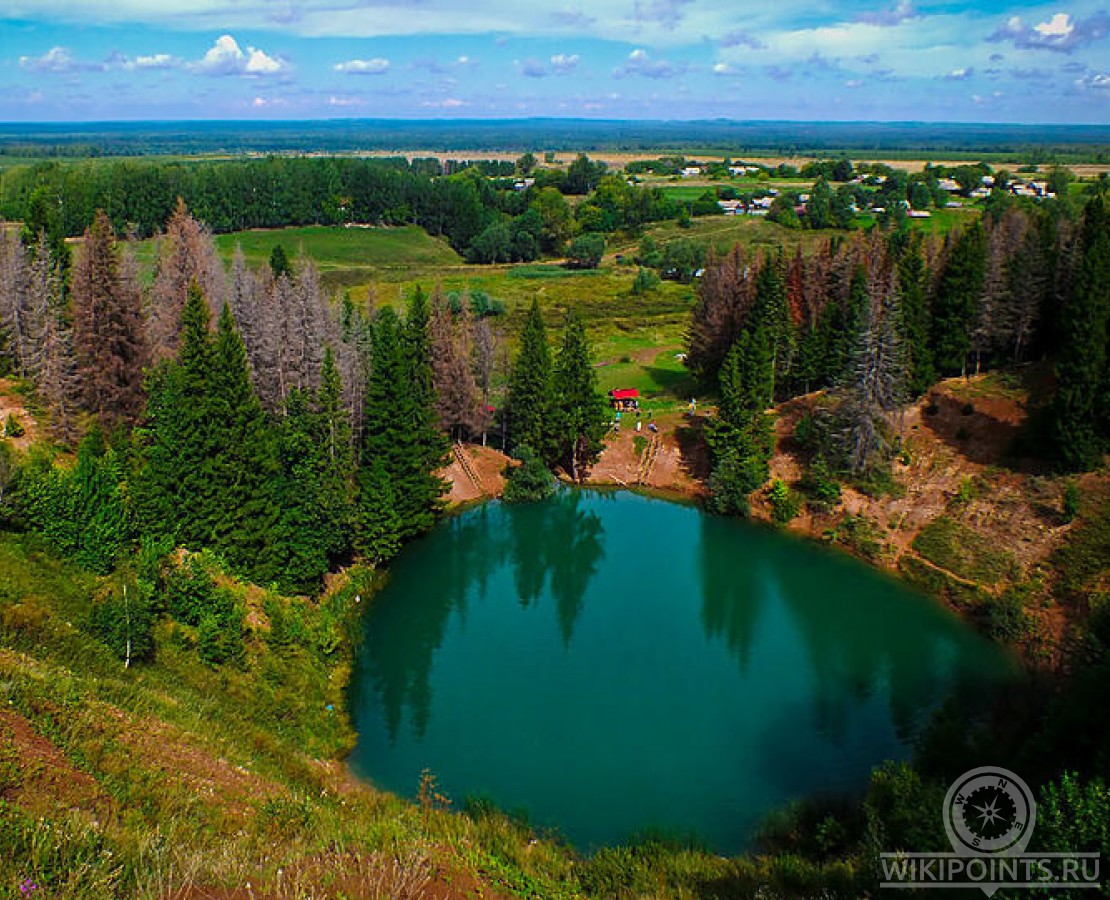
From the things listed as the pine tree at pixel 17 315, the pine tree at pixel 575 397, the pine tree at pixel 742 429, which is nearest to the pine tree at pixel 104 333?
the pine tree at pixel 17 315

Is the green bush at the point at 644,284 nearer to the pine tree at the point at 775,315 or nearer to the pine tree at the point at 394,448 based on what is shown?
the pine tree at the point at 775,315

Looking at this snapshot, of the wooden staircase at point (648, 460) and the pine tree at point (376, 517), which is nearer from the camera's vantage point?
the pine tree at point (376, 517)

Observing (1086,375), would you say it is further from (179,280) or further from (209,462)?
(179,280)

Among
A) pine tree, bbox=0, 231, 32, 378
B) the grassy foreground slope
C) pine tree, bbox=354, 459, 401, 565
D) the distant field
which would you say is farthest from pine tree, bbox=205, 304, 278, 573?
the distant field

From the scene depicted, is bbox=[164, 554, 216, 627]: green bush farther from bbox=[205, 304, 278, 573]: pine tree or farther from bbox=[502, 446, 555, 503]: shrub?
bbox=[502, 446, 555, 503]: shrub

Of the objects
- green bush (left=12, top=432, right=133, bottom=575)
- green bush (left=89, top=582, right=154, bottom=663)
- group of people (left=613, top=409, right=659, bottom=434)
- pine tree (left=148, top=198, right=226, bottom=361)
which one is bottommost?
group of people (left=613, top=409, right=659, bottom=434)

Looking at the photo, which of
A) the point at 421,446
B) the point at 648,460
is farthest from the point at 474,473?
the point at 648,460
